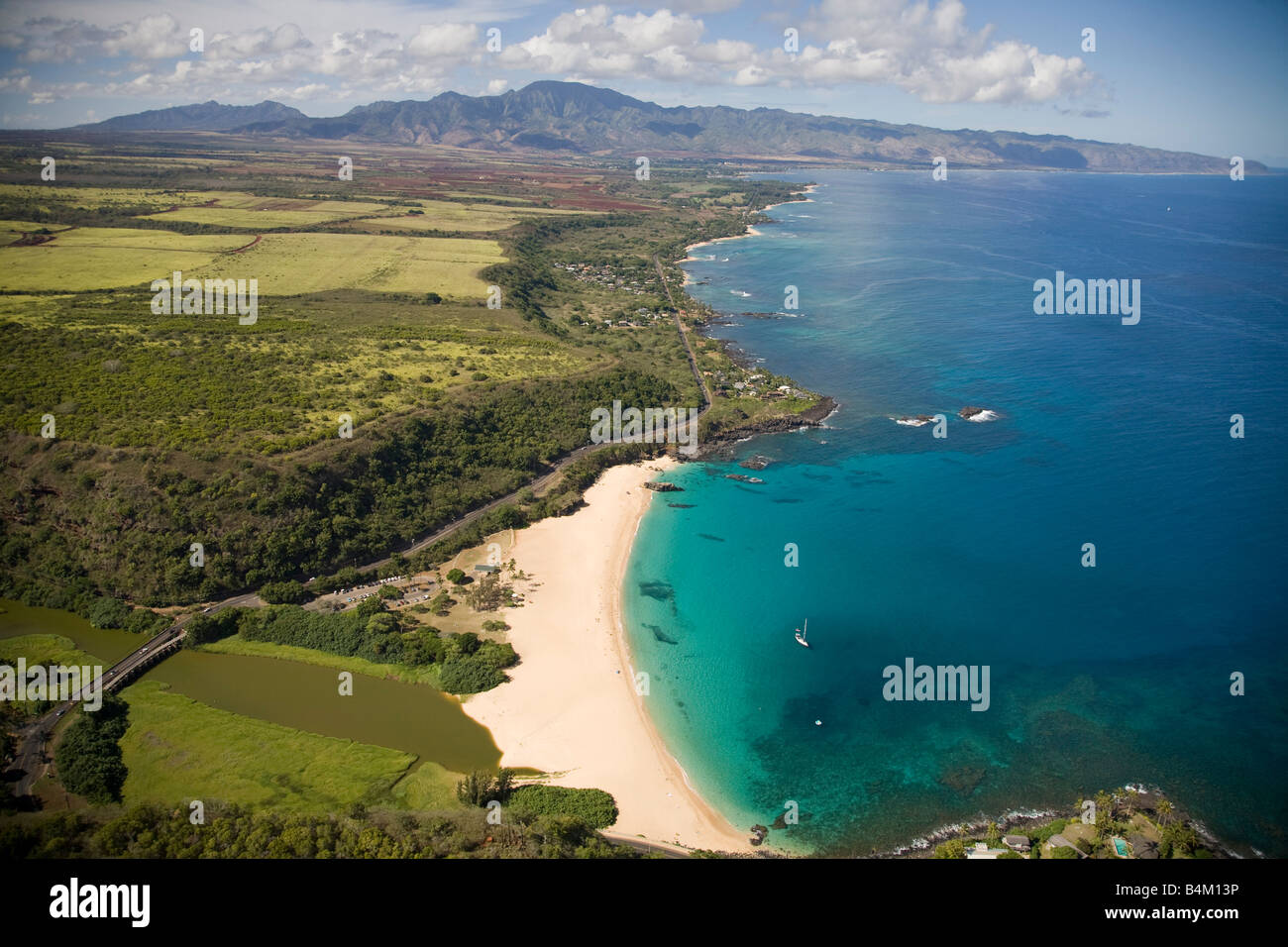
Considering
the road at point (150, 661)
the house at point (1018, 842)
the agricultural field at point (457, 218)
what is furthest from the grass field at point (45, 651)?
the agricultural field at point (457, 218)

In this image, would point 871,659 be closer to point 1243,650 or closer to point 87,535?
point 1243,650

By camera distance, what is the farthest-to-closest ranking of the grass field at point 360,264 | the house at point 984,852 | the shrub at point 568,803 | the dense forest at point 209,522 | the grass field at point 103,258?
the grass field at point 360,264, the grass field at point 103,258, the dense forest at point 209,522, the shrub at point 568,803, the house at point 984,852

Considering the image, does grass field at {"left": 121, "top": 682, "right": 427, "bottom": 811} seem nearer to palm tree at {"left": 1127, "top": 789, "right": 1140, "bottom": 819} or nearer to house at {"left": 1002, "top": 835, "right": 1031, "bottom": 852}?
house at {"left": 1002, "top": 835, "right": 1031, "bottom": 852}

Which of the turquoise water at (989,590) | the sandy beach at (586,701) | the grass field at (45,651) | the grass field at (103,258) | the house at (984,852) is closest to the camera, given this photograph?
the house at (984,852)

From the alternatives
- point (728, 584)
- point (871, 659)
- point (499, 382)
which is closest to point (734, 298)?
point (499, 382)

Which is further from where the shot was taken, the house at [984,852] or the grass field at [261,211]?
the grass field at [261,211]

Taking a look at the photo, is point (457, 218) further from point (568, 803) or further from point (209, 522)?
point (568, 803)

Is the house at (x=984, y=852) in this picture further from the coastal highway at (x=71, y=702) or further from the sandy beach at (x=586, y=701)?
the coastal highway at (x=71, y=702)
